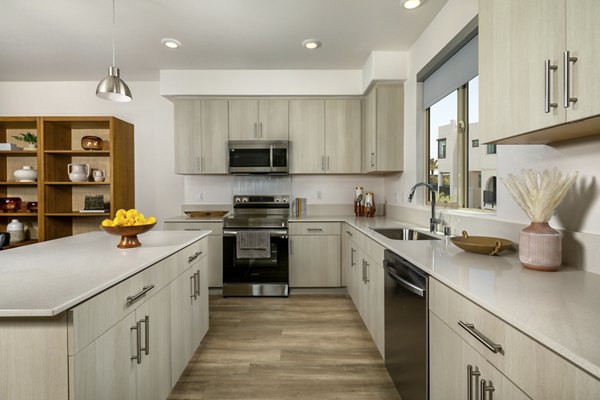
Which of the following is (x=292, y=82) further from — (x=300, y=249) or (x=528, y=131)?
(x=528, y=131)

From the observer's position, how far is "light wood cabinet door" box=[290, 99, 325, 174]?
3.86 metres

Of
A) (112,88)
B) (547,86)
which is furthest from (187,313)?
(547,86)

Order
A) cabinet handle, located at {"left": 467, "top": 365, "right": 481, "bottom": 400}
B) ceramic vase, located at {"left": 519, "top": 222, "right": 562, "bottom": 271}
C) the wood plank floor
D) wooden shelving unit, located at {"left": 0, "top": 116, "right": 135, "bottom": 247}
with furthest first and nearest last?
wooden shelving unit, located at {"left": 0, "top": 116, "right": 135, "bottom": 247}, the wood plank floor, ceramic vase, located at {"left": 519, "top": 222, "right": 562, "bottom": 271}, cabinet handle, located at {"left": 467, "top": 365, "right": 481, "bottom": 400}

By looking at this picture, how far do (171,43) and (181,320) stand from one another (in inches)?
101

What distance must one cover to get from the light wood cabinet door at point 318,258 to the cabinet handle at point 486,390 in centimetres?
261

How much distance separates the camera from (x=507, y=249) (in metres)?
1.62

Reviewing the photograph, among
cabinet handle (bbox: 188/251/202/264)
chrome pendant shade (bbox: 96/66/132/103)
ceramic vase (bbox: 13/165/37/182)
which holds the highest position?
chrome pendant shade (bbox: 96/66/132/103)

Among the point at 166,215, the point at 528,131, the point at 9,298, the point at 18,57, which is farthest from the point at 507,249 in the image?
the point at 18,57

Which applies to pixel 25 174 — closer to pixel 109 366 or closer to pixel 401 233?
pixel 109 366

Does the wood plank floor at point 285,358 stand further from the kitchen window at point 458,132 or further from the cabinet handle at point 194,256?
the kitchen window at point 458,132

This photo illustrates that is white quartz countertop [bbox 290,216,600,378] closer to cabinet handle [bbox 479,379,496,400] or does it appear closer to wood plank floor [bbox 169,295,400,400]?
cabinet handle [bbox 479,379,496,400]

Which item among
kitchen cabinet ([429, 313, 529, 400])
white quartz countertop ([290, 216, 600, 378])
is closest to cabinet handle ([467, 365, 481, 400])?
kitchen cabinet ([429, 313, 529, 400])

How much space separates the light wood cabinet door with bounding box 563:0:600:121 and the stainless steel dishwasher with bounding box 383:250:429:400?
80 centimetres

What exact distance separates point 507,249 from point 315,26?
2.31 meters
